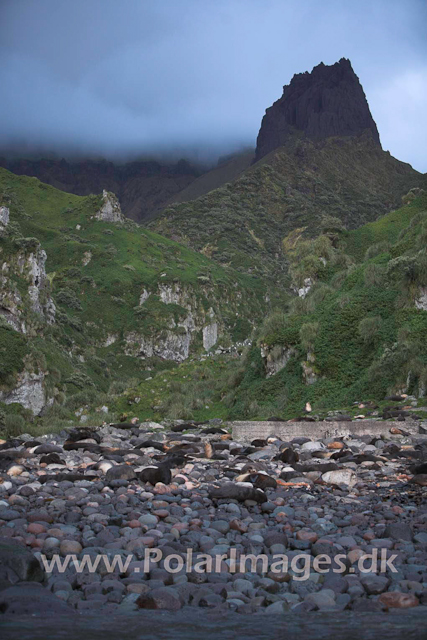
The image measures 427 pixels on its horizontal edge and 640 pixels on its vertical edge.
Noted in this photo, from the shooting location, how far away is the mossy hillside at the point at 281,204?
13975cm

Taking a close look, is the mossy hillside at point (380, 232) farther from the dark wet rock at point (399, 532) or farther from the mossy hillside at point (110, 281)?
the dark wet rock at point (399, 532)

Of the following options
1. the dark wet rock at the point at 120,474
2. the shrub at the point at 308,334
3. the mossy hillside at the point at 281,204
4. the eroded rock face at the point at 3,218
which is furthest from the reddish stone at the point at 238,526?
the mossy hillside at the point at 281,204

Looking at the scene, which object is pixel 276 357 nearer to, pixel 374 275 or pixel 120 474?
pixel 374 275

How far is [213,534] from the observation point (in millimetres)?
5535

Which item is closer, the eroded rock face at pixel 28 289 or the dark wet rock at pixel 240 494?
the dark wet rock at pixel 240 494

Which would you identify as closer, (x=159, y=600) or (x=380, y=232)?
(x=159, y=600)

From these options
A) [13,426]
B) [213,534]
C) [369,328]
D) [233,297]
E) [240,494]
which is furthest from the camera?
[233,297]

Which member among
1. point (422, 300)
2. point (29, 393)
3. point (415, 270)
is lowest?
point (29, 393)

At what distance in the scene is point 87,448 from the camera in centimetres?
1172

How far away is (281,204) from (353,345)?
143m

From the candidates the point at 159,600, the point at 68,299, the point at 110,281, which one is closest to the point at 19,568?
the point at 159,600

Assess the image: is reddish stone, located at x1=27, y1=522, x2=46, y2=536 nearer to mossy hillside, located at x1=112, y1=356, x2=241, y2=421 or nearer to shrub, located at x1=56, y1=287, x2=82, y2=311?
mossy hillside, located at x1=112, y1=356, x2=241, y2=421

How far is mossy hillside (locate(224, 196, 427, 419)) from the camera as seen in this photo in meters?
20.1

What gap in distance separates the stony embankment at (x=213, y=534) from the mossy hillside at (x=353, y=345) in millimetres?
10040
